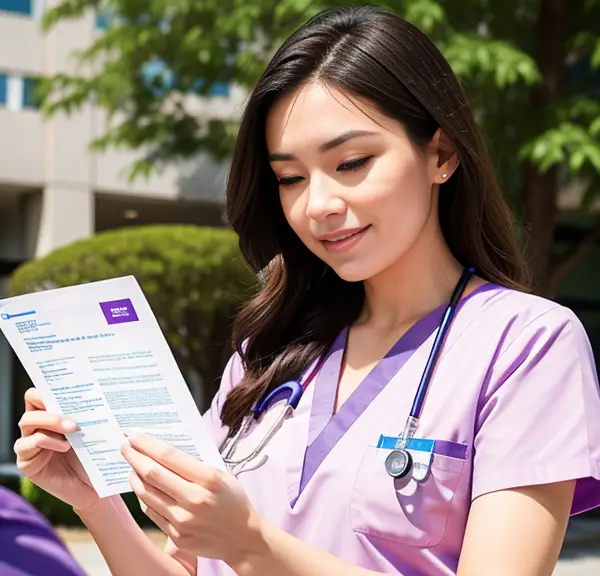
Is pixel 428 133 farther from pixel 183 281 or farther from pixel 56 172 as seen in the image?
pixel 56 172

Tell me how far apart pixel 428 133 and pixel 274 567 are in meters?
0.71

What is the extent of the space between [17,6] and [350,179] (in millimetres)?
13255

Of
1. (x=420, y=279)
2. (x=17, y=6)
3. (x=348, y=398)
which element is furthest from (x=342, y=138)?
(x=17, y=6)

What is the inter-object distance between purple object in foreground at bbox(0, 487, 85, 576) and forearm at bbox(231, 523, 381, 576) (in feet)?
0.69

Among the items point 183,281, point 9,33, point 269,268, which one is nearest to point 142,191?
point 9,33

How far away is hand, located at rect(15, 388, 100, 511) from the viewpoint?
4.83 feet

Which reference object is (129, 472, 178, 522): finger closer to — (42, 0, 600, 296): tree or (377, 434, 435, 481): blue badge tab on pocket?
(377, 434, 435, 481): blue badge tab on pocket

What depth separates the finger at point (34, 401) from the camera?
148cm

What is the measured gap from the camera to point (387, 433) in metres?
1.42

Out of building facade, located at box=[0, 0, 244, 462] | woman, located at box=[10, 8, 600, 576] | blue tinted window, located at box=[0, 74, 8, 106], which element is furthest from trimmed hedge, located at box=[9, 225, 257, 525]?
woman, located at box=[10, 8, 600, 576]

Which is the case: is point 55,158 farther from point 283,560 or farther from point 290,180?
point 283,560

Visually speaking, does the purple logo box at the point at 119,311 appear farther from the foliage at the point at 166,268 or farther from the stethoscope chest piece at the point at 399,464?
the foliage at the point at 166,268

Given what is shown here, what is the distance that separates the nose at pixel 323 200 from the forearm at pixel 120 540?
1.85 feet

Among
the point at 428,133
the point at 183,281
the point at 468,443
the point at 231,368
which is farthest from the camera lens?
the point at 183,281
